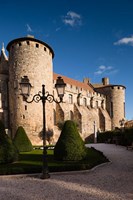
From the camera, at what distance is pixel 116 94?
133 feet

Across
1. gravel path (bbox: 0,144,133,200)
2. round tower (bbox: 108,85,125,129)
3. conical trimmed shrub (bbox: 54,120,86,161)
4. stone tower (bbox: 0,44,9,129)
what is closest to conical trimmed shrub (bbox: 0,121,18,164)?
conical trimmed shrub (bbox: 54,120,86,161)

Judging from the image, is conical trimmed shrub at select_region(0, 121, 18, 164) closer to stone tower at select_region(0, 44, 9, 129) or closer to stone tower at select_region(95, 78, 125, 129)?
stone tower at select_region(0, 44, 9, 129)

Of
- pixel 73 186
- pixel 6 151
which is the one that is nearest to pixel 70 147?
pixel 6 151

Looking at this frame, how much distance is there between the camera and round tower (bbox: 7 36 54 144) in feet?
74.6

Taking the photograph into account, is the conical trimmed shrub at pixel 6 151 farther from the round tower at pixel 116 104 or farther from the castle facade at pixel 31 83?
the round tower at pixel 116 104

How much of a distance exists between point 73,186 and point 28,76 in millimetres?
18875

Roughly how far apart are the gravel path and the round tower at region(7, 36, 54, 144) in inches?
634

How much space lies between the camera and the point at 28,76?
2322 centimetres

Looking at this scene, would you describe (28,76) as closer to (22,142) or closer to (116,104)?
(22,142)

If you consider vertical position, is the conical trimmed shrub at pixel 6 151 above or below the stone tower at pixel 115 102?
below

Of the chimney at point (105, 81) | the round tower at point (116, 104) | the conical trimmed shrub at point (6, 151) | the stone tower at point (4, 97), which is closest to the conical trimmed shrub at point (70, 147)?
the conical trimmed shrub at point (6, 151)

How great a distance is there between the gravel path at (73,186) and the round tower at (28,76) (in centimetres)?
1610

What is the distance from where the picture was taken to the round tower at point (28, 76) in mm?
22750

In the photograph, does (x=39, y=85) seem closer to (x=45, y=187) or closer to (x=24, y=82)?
(x=24, y=82)
